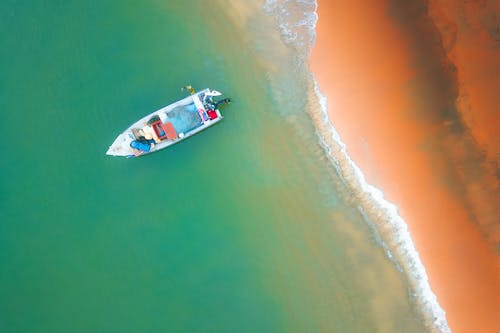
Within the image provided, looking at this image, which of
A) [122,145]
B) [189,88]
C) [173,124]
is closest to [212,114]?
[189,88]

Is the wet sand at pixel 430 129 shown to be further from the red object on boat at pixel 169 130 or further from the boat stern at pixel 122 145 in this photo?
the boat stern at pixel 122 145

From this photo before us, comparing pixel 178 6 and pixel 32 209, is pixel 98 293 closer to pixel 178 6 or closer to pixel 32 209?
pixel 32 209

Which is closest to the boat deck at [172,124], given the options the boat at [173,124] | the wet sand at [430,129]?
the boat at [173,124]

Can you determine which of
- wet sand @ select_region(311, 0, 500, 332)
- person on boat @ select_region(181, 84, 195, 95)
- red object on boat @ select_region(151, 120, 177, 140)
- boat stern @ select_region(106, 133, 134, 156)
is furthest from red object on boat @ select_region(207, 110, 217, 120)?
wet sand @ select_region(311, 0, 500, 332)

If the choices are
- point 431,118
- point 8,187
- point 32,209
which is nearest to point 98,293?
point 32,209

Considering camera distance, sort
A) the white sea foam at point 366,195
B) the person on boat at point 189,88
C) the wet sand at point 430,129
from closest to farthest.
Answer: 1. the wet sand at point 430,129
2. the white sea foam at point 366,195
3. the person on boat at point 189,88

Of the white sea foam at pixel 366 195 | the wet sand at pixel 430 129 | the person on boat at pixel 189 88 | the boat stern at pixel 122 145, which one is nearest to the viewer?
the wet sand at pixel 430 129
